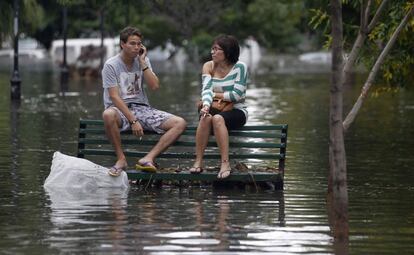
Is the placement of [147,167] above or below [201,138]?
below

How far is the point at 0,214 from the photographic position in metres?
12.0

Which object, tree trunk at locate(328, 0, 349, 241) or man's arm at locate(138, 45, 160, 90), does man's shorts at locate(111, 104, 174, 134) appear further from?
tree trunk at locate(328, 0, 349, 241)

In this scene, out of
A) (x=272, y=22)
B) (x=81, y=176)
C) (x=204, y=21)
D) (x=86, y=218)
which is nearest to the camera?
(x=86, y=218)

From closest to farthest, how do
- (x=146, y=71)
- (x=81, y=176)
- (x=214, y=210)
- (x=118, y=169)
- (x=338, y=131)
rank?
(x=338, y=131) → (x=214, y=210) → (x=81, y=176) → (x=118, y=169) → (x=146, y=71)

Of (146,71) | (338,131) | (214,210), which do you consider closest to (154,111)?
(146,71)

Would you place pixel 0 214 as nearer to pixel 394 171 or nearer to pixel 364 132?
pixel 394 171

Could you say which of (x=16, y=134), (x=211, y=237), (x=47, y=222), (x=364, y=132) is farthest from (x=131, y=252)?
(x=364, y=132)

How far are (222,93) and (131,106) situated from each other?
98 cm

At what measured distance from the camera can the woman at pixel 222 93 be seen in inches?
546

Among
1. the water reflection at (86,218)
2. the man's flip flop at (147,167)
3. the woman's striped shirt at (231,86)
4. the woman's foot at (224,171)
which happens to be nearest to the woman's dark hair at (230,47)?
the woman's striped shirt at (231,86)

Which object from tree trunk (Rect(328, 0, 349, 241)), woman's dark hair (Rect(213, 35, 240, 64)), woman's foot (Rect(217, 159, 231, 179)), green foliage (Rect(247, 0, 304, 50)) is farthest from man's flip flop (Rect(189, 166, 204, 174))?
green foliage (Rect(247, 0, 304, 50))

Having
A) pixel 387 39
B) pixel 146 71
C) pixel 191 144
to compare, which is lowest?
pixel 191 144

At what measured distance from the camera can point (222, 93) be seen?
46.5 feet

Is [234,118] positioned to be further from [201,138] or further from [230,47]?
[230,47]
